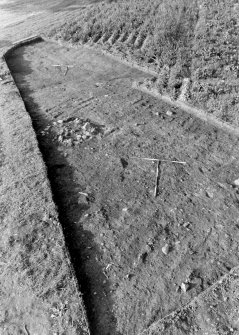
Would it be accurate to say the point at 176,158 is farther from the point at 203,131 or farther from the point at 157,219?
the point at 157,219

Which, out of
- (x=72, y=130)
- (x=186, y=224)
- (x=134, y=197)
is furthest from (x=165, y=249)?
(x=72, y=130)

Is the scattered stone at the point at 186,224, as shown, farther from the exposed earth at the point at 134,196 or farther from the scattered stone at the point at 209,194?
the scattered stone at the point at 209,194

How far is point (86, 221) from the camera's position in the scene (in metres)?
4.46

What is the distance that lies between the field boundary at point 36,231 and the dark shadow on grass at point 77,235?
0.10 metres

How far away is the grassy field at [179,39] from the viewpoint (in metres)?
6.57

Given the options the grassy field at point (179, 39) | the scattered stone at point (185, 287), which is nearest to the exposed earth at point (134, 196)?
the scattered stone at point (185, 287)

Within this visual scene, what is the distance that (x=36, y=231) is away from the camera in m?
4.29

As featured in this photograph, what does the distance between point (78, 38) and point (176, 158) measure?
607 centimetres

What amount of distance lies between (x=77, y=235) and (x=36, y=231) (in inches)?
19.9

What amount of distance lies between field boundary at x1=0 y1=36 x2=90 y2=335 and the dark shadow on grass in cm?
10

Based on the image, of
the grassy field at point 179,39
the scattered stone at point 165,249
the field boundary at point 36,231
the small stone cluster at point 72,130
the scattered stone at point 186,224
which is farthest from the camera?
the grassy field at point 179,39

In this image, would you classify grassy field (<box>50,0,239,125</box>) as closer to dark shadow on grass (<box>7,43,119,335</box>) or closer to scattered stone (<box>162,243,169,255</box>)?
dark shadow on grass (<box>7,43,119,335</box>)

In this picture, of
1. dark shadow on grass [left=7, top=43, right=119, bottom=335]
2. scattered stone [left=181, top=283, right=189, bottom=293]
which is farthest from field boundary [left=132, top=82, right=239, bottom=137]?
scattered stone [left=181, top=283, right=189, bottom=293]

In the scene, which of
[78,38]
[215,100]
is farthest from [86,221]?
[78,38]
